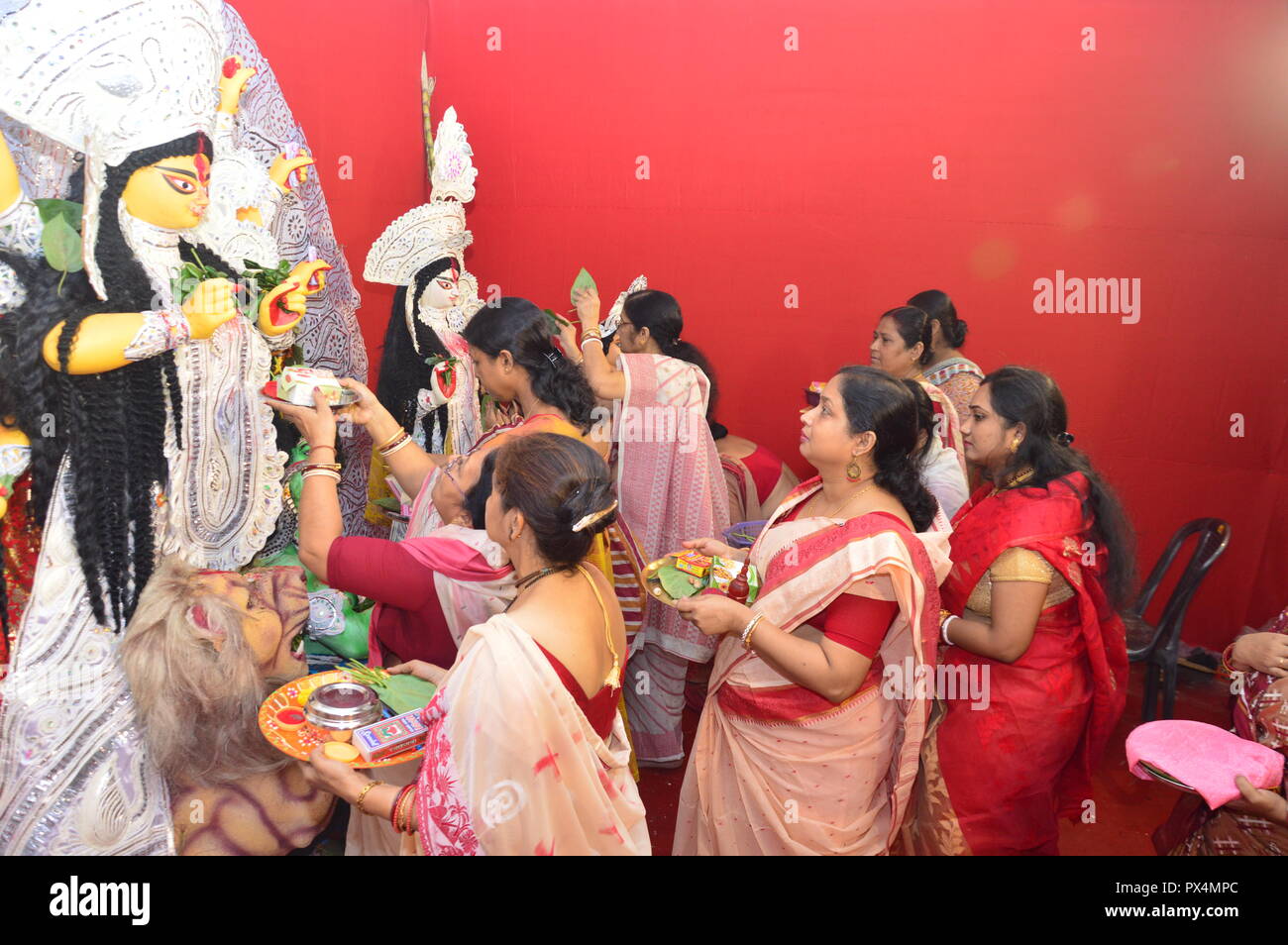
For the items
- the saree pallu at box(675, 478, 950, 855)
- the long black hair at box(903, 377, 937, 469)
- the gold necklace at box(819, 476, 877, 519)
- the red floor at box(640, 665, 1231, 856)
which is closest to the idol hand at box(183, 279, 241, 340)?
the saree pallu at box(675, 478, 950, 855)

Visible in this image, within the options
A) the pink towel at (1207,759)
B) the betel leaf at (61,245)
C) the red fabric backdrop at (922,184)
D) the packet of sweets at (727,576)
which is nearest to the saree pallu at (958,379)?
the red fabric backdrop at (922,184)

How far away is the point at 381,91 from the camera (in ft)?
→ 11.0

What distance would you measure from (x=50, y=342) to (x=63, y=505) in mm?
325

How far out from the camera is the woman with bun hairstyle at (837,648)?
209cm

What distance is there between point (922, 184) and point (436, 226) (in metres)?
2.26

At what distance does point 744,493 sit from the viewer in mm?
4059

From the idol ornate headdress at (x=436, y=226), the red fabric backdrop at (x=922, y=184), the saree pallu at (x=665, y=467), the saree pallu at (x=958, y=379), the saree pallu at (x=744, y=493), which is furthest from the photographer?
the red fabric backdrop at (x=922, y=184)

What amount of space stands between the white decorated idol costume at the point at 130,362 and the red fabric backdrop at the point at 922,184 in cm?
224

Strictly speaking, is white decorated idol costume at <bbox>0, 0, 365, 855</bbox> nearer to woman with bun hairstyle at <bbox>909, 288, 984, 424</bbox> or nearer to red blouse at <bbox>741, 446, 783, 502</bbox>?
red blouse at <bbox>741, 446, 783, 502</bbox>

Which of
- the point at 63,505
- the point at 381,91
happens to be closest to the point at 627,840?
the point at 63,505

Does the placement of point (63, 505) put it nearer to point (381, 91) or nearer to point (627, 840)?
point (627, 840)

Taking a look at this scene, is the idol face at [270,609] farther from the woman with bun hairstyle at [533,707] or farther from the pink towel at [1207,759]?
the pink towel at [1207,759]

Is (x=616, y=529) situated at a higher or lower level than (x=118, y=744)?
higher

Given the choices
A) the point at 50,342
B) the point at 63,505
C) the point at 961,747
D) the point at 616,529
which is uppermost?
the point at 50,342
